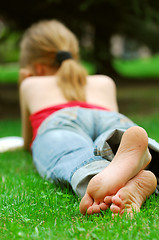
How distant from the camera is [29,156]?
140 inches

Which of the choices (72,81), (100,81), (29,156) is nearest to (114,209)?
(72,81)

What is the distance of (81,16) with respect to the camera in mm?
7168

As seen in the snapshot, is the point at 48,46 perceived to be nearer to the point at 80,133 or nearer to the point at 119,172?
the point at 80,133

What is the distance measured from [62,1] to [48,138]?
4669 mm

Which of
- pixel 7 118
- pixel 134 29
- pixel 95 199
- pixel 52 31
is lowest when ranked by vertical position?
pixel 7 118

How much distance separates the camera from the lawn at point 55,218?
4.61 ft

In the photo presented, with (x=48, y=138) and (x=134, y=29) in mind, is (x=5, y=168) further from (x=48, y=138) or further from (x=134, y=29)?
(x=134, y=29)

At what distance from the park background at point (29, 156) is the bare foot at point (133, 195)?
5 cm

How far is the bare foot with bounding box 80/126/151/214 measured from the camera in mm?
1569

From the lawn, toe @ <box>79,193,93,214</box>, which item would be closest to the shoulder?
the lawn

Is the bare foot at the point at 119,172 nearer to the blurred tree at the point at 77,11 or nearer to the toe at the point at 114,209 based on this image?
the toe at the point at 114,209

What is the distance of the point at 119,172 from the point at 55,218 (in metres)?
0.37

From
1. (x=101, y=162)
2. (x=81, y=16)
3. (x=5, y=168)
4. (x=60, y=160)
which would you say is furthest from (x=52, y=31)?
(x=81, y=16)

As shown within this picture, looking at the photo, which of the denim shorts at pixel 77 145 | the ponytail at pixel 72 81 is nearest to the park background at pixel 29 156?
the denim shorts at pixel 77 145
